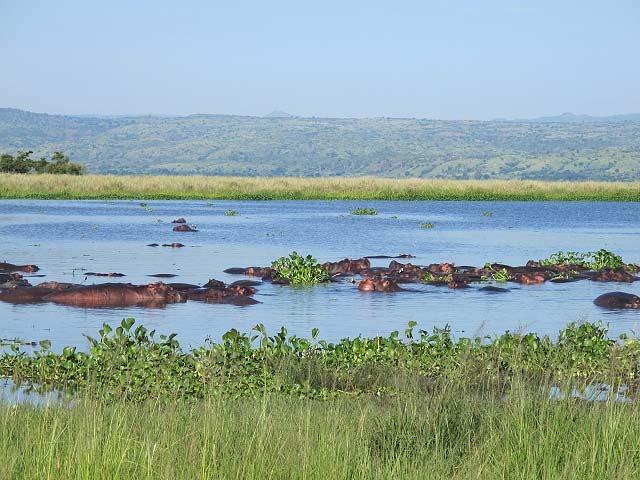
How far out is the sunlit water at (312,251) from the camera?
16.7 meters

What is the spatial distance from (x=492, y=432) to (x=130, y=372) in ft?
14.3

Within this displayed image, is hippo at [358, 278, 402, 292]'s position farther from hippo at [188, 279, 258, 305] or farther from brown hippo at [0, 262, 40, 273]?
brown hippo at [0, 262, 40, 273]

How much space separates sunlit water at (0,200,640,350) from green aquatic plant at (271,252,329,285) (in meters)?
0.42

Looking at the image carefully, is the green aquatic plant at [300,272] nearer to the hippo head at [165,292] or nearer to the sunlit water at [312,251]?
the sunlit water at [312,251]

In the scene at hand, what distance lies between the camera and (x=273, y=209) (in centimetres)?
5388

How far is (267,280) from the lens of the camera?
885 inches

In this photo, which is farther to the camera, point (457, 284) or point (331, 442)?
point (457, 284)

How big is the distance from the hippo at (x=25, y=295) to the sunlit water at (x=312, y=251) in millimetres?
419

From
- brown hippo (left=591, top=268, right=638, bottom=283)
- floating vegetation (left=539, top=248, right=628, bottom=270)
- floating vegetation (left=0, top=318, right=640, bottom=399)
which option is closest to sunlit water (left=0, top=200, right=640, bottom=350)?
brown hippo (left=591, top=268, right=638, bottom=283)

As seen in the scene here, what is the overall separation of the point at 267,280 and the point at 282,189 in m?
45.5

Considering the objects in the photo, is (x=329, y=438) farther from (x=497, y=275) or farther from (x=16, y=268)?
(x=16, y=268)

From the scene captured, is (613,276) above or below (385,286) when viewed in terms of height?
above

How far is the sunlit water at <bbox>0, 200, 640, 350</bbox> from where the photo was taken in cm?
1667

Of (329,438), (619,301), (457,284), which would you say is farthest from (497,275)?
(329,438)
